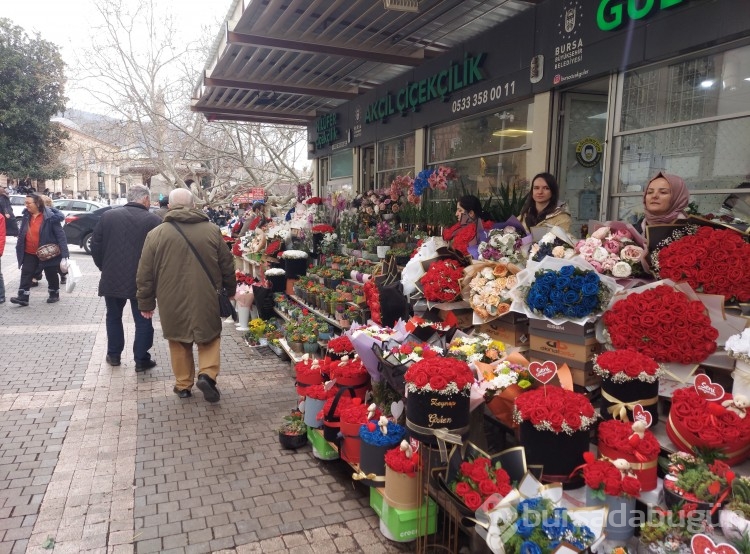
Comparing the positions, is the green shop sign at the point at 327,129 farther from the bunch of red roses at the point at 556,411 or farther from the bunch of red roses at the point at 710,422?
the bunch of red roses at the point at 710,422

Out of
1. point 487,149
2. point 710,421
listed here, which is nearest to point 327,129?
point 487,149

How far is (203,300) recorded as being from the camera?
4.97m

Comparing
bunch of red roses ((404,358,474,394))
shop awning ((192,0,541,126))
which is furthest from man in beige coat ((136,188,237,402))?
bunch of red roses ((404,358,474,394))

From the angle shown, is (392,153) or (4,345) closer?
(4,345)

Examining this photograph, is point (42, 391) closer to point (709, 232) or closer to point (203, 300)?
point (203, 300)

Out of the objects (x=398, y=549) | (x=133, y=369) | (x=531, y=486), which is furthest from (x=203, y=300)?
(x=531, y=486)

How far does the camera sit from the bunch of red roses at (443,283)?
13.0 ft

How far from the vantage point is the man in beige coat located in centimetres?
492

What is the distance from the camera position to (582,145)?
5293mm

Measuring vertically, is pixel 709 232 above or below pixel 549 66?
below

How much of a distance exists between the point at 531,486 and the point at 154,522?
7.43 ft

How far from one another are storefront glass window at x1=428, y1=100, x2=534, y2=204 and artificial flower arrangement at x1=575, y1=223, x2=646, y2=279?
2119 mm

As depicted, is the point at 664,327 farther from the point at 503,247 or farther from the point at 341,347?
the point at 341,347

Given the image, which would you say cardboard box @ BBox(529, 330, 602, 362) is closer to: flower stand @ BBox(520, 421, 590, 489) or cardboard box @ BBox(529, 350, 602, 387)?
cardboard box @ BBox(529, 350, 602, 387)
